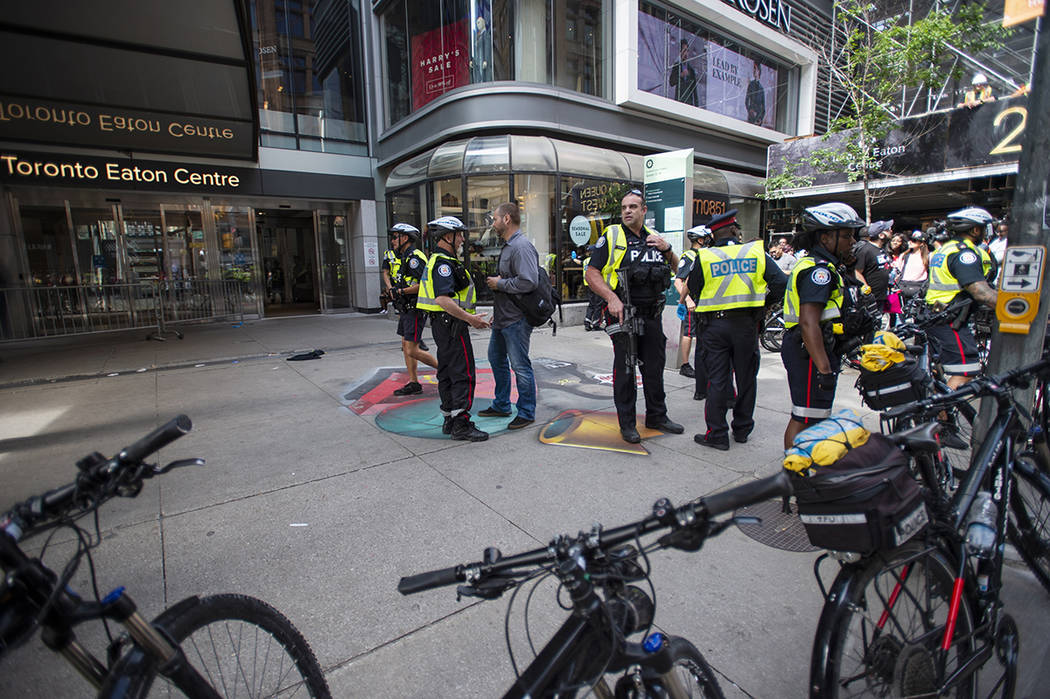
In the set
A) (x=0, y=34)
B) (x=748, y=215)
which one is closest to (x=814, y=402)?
(x=0, y=34)

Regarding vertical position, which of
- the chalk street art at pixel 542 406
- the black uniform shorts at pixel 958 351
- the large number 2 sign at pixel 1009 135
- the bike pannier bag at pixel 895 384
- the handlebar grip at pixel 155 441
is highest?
the large number 2 sign at pixel 1009 135

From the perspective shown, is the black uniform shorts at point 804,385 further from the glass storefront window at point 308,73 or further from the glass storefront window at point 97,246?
the glass storefront window at point 97,246

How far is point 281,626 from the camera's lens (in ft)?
5.30

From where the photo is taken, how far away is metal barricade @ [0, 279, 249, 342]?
10914mm

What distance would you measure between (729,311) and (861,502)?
3.01 meters

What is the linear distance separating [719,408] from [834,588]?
2952 mm

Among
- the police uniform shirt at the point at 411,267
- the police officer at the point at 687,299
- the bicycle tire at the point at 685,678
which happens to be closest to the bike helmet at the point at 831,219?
the bicycle tire at the point at 685,678

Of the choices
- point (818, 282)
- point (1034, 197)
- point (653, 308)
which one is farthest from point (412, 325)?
point (1034, 197)

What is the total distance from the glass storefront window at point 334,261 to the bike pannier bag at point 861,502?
1547cm

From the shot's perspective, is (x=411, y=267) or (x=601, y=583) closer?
(x=601, y=583)

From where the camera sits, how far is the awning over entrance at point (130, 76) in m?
8.27

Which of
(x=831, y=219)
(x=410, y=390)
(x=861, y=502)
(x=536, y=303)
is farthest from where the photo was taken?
(x=410, y=390)

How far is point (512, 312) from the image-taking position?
5039 mm

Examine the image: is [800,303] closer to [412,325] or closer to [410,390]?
[412,325]
